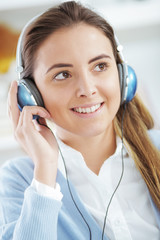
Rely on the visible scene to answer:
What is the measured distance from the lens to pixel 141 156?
121cm

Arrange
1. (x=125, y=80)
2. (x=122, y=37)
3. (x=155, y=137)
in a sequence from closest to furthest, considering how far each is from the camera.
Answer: (x=125, y=80)
(x=155, y=137)
(x=122, y=37)

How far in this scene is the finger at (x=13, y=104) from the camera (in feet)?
3.81

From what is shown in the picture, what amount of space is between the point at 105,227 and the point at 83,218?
0.28 feet

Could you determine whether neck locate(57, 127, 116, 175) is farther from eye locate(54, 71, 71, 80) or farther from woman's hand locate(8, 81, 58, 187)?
eye locate(54, 71, 71, 80)

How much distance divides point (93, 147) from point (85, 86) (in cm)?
30

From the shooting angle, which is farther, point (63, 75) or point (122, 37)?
point (122, 37)

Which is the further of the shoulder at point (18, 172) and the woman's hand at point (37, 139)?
the shoulder at point (18, 172)

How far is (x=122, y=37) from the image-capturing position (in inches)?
76.5

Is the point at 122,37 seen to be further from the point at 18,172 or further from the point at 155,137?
the point at 18,172

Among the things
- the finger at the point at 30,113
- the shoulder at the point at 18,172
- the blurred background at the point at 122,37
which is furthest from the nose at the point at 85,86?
the blurred background at the point at 122,37

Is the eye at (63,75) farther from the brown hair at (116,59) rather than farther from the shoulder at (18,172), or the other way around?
the shoulder at (18,172)

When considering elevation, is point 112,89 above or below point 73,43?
below

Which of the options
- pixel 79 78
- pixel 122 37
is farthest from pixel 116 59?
pixel 122 37

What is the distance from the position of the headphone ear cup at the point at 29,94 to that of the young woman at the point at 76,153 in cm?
1
